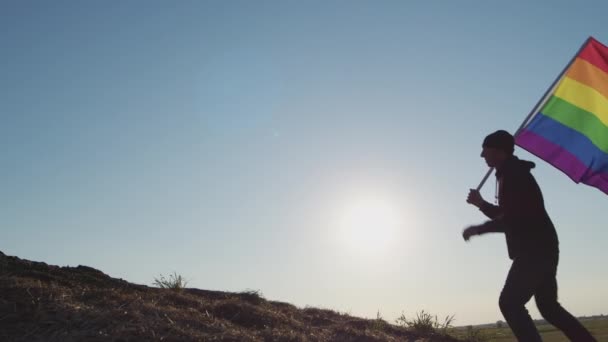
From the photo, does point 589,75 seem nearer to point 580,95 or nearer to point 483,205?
point 580,95

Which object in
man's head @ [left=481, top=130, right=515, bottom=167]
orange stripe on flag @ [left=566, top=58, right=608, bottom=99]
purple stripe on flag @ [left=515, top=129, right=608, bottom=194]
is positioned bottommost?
man's head @ [left=481, top=130, right=515, bottom=167]

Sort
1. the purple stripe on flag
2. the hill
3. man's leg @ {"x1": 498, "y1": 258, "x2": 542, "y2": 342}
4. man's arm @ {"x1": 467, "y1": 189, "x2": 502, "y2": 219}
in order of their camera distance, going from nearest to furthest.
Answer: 1. the hill
2. man's leg @ {"x1": 498, "y1": 258, "x2": 542, "y2": 342}
3. man's arm @ {"x1": 467, "y1": 189, "x2": 502, "y2": 219}
4. the purple stripe on flag

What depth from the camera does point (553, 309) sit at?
182 inches

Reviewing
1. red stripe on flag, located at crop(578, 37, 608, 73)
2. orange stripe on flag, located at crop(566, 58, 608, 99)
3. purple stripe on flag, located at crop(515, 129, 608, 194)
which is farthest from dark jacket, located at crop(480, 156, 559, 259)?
red stripe on flag, located at crop(578, 37, 608, 73)

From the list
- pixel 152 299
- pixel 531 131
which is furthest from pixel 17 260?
pixel 531 131

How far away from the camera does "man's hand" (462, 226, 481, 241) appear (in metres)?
5.14

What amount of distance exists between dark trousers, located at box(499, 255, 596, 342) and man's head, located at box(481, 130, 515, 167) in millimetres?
960

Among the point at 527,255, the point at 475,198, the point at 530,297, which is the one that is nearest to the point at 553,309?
the point at 530,297

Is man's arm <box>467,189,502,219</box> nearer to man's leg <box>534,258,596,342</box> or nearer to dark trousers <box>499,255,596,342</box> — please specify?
dark trousers <box>499,255,596,342</box>

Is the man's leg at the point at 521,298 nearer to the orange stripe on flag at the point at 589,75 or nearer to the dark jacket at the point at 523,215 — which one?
the dark jacket at the point at 523,215

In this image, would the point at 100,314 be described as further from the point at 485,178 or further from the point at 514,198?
the point at 485,178

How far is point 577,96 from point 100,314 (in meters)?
5.91

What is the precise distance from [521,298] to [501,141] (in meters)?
1.43

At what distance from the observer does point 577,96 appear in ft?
22.4
